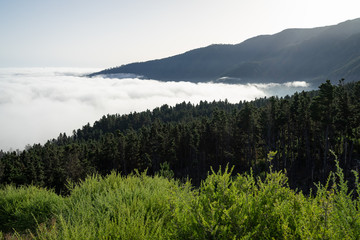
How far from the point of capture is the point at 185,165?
87688 millimetres

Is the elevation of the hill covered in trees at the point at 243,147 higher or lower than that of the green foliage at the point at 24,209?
lower

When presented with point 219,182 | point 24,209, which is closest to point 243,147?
point 24,209

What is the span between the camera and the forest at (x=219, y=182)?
16.0ft

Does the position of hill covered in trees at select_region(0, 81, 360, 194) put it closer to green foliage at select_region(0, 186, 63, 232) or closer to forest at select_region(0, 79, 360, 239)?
forest at select_region(0, 79, 360, 239)

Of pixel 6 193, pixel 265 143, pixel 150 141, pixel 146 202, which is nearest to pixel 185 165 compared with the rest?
pixel 150 141

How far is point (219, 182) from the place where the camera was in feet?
18.1

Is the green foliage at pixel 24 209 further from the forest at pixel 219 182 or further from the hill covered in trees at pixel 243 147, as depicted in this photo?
the hill covered in trees at pixel 243 147

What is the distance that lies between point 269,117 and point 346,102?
1752cm

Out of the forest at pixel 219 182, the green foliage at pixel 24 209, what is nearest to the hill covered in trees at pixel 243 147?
the forest at pixel 219 182

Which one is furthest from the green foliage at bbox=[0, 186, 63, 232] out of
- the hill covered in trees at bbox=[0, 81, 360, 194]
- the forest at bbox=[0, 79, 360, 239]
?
the hill covered in trees at bbox=[0, 81, 360, 194]

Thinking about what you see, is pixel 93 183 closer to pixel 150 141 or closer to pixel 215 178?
pixel 215 178

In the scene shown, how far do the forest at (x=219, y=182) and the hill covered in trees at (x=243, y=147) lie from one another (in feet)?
1.10

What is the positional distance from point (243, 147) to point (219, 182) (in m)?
73.6

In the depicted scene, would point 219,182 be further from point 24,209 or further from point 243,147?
point 243,147
